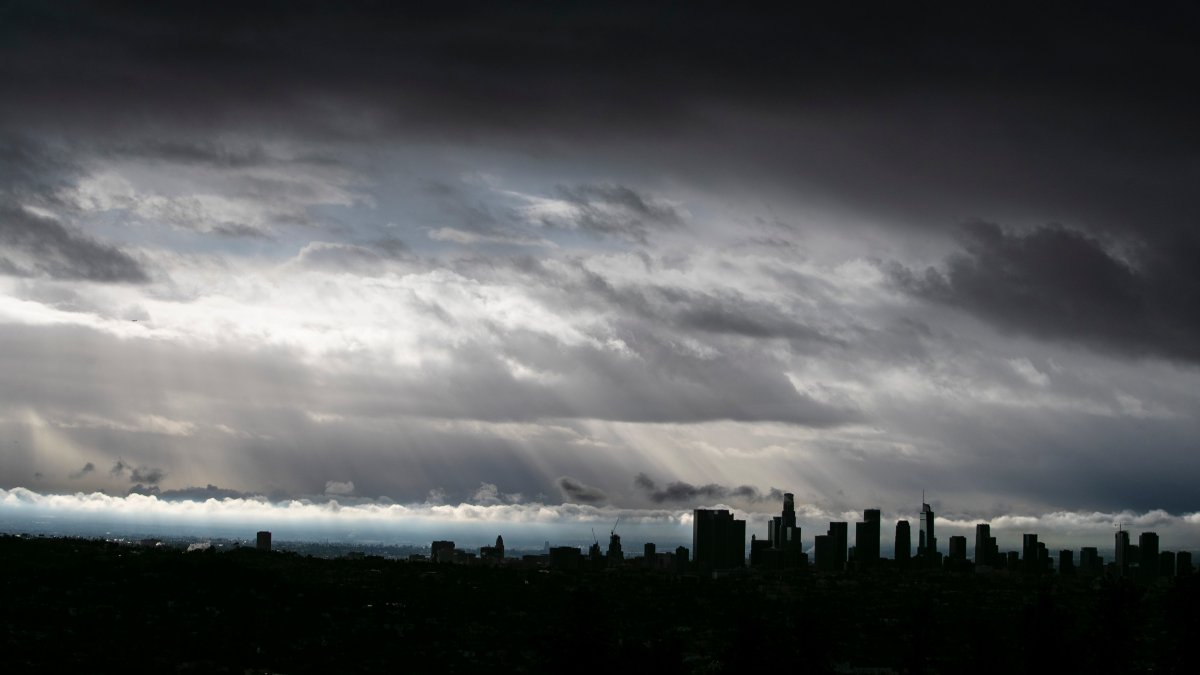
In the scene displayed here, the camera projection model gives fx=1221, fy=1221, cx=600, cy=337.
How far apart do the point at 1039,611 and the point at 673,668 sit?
4311 cm

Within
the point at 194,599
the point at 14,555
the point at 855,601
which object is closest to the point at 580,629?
the point at 194,599

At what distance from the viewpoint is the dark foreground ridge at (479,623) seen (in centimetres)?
10162

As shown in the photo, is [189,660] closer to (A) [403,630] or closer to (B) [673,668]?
(A) [403,630]

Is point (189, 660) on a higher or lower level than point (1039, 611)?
lower

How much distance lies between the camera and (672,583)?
646 feet

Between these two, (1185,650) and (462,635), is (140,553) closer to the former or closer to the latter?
(462,635)

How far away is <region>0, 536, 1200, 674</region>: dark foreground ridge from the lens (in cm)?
10162

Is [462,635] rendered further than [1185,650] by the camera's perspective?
Yes

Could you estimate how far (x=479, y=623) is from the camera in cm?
13925

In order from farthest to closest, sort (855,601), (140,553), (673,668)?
(855,601) < (140,553) < (673,668)

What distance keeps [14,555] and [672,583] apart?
96.7 meters

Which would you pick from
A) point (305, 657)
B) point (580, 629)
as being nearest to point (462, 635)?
point (305, 657)

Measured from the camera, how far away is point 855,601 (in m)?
188

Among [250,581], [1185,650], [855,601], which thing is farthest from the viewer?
[855,601]
